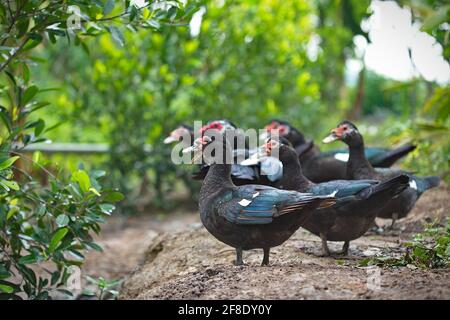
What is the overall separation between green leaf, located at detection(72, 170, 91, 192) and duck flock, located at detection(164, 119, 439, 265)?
0.70 m

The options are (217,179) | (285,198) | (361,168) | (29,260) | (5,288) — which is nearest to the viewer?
(285,198)

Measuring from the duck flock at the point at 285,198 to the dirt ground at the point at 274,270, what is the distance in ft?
0.65

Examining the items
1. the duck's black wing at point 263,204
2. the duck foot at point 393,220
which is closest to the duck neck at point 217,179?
the duck's black wing at point 263,204

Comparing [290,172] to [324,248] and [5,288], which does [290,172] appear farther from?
[5,288]

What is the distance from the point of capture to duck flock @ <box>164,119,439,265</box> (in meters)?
4.19

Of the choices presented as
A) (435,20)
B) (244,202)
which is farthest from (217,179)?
(435,20)

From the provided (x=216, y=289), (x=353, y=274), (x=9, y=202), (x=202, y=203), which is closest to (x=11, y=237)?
(x=9, y=202)

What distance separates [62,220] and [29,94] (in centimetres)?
99

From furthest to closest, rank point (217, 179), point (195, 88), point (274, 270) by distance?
point (195, 88) < point (217, 179) < point (274, 270)

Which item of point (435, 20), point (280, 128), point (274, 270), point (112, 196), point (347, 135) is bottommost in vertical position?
point (274, 270)

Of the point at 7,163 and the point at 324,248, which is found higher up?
the point at 7,163

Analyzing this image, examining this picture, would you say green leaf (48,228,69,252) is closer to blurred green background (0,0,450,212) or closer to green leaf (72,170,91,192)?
green leaf (72,170,91,192)

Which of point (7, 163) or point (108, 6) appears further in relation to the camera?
point (108, 6)

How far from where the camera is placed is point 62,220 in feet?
14.8
